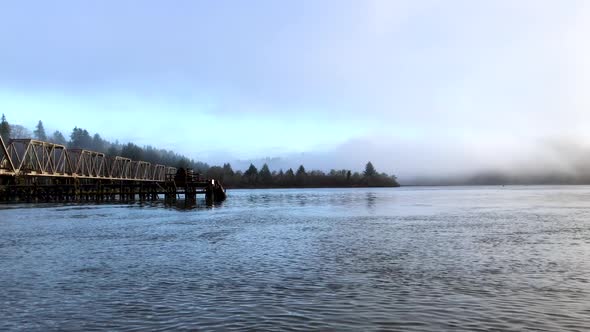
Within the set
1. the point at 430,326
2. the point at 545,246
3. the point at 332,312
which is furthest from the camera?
the point at 545,246

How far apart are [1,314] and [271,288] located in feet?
29.9

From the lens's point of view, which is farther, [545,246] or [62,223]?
[62,223]

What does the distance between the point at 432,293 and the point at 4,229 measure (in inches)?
1604

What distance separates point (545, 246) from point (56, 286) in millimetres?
28110

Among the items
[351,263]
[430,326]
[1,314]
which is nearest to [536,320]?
Answer: [430,326]

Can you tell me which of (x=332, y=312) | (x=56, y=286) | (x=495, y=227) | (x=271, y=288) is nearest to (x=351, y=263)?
(x=271, y=288)

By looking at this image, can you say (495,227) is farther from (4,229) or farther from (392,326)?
(4,229)

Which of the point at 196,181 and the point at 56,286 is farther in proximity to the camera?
the point at 196,181

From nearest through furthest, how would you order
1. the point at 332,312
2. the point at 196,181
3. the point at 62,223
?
1. the point at 332,312
2. the point at 62,223
3. the point at 196,181

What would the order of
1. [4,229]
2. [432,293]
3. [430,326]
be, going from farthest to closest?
[4,229]
[432,293]
[430,326]

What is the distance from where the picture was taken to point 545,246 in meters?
31.4

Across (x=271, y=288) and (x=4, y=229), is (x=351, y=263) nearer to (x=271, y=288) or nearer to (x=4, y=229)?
(x=271, y=288)

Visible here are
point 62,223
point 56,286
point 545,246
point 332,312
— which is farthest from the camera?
point 62,223

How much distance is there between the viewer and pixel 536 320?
14.5m
